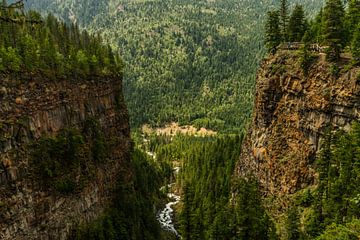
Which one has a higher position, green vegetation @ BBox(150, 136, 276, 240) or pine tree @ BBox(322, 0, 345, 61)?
pine tree @ BBox(322, 0, 345, 61)

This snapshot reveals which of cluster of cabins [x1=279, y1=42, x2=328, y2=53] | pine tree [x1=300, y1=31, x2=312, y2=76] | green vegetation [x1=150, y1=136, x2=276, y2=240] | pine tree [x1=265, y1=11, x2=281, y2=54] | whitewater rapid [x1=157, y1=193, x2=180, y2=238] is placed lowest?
whitewater rapid [x1=157, y1=193, x2=180, y2=238]

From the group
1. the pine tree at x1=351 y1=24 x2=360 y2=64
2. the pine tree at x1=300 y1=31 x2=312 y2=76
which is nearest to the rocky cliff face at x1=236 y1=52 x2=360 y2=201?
the pine tree at x1=300 y1=31 x2=312 y2=76

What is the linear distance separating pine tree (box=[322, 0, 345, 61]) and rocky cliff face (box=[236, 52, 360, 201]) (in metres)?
2.48

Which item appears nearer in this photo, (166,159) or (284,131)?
(284,131)

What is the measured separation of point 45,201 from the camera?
70.1m

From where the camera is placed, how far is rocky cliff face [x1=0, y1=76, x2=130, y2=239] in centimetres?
6288

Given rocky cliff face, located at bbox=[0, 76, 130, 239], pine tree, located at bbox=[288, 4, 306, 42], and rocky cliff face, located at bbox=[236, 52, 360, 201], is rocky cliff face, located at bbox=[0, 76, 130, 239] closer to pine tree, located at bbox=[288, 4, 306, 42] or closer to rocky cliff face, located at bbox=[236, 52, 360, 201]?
rocky cliff face, located at bbox=[236, 52, 360, 201]

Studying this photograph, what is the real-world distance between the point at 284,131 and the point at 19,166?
49.5 metres

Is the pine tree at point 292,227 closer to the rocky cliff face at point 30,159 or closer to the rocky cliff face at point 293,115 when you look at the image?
the rocky cliff face at point 293,115

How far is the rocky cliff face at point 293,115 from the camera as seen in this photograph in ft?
226

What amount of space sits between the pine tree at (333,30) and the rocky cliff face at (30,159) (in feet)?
157

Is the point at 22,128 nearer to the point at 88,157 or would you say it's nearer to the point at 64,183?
the point at 64,183

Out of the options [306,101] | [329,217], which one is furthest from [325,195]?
[306,101]

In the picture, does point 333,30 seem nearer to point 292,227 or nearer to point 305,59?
point 305,59
